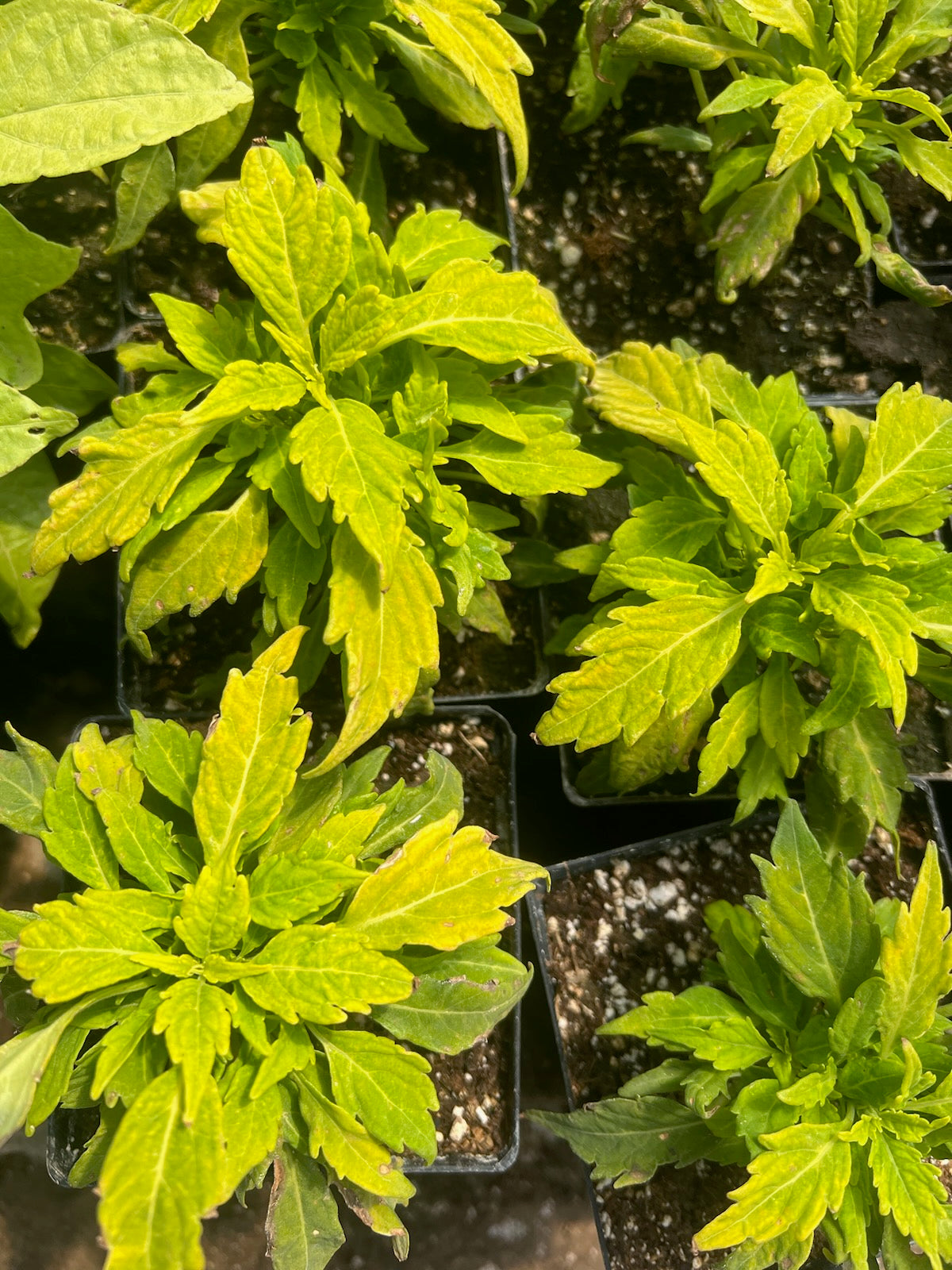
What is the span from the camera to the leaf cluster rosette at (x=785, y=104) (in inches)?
39.4

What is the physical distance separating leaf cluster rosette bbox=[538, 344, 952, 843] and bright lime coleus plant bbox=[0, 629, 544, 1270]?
23 centimetres

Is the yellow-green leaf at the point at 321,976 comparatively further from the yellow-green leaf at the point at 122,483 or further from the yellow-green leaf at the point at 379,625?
the yellow-green leaf at the point at 122,483

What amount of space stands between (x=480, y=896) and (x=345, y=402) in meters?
0.44

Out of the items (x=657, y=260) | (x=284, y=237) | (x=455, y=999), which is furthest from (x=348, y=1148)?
(x=657, y=260)

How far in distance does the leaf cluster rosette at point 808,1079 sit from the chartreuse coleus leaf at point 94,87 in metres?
0.83

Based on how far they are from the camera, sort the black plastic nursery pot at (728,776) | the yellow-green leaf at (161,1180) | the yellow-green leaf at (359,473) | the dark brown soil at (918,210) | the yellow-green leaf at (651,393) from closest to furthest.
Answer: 1. the yellow-green leaf at (161,1180)
2. the yellow-green leaf at (359,473)
3. the yellow-green leaf at (651,393)
4. the black plastic nursery pot at (728,776)
5. the dark brown soil at (918,210)

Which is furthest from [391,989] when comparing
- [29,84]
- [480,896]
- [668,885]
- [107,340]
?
[107,340]

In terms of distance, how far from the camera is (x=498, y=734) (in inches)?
45.8

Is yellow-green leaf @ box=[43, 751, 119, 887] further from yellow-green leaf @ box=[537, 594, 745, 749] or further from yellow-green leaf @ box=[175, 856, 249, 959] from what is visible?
yellow-green leaf @ box=[537, 594, 745, 749]

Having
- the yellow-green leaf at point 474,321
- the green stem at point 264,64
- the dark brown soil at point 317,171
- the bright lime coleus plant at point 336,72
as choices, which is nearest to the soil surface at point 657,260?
the dark brown soil at point 317,171

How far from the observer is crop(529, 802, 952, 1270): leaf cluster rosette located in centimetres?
83

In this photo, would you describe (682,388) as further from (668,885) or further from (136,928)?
(136,928)

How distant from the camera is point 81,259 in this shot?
1230mm

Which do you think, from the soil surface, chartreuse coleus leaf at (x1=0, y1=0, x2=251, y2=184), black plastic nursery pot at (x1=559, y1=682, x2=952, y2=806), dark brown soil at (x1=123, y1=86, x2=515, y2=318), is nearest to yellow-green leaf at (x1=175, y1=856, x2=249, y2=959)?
black plastic nursery pot at (x1=559, y1=682, x2=952, y2=806)
